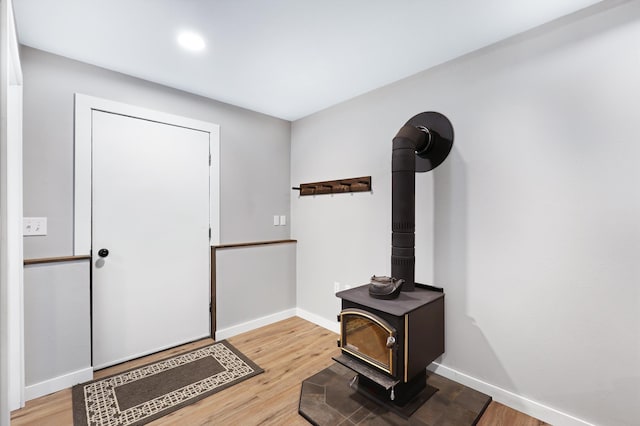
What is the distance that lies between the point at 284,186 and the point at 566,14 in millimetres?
2777

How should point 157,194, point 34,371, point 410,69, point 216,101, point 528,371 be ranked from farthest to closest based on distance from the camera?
point 216,101, point 157,194, point 410,69, point 34,371, point 528,371

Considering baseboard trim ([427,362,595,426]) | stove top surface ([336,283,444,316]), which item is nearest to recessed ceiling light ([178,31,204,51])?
stove top surface ([336,283,444,316])

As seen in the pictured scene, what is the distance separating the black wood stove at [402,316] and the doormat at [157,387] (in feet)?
3.08

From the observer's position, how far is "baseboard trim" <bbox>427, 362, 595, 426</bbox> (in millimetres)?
1706

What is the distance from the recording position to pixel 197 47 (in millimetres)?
2045

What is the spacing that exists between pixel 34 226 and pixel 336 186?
2.42m

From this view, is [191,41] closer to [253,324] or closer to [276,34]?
[276,34]

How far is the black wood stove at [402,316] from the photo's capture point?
1.78m

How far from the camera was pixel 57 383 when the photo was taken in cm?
205

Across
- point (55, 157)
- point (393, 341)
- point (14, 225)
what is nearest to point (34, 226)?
point (14, 225)

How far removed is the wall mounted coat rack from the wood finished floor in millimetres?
1518

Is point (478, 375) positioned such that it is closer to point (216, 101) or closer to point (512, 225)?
point (512, 225)

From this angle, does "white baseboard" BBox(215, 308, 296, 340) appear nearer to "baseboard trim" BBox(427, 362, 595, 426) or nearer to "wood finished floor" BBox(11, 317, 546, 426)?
"wood finished floor" BBox(11, 317, 546, 426)

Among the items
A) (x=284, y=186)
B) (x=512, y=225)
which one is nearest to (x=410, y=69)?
(x=512, y=225)
